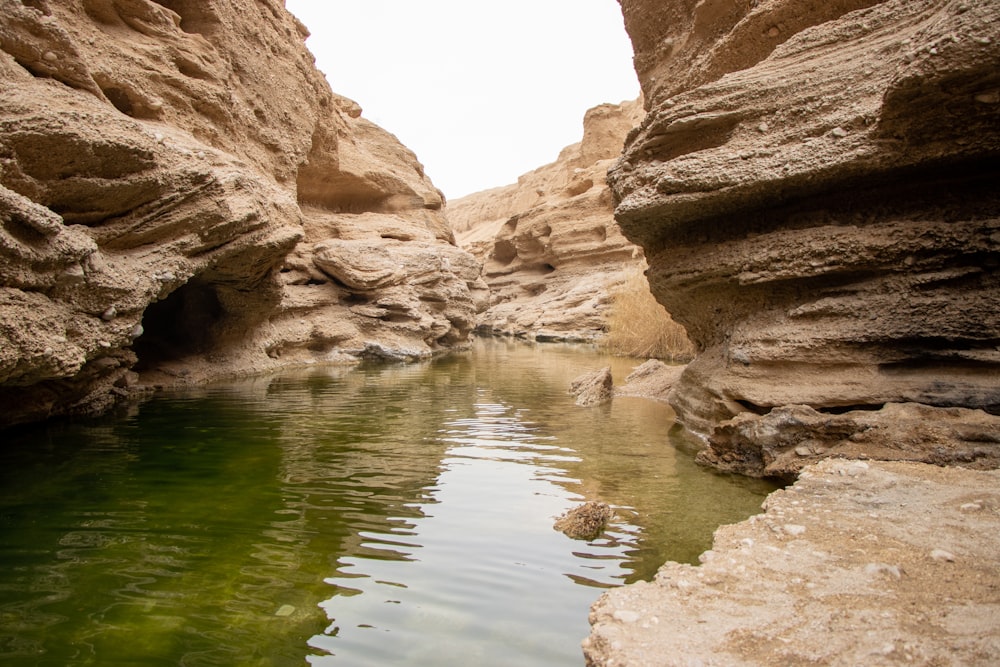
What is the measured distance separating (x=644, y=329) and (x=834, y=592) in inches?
591

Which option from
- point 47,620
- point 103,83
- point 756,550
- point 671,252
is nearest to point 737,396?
point 671,252

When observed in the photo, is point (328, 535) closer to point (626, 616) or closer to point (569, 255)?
point (626, 616)

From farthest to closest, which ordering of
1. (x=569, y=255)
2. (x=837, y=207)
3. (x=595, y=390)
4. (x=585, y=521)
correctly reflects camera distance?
(x=569, y=255), (x=595, y=390), (x=837, y=207), (x=585, y=521)

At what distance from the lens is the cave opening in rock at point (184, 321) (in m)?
12.5

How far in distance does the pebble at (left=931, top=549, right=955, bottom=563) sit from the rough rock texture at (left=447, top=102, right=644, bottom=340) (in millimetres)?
23935

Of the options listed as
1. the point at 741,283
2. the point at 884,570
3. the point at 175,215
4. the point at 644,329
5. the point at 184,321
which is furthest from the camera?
the point at 644,329

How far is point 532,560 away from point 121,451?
4.60 meters

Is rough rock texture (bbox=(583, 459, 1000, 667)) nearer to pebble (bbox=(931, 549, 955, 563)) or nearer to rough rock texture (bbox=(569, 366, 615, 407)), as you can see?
pebble (bbox=(931, 549, 955, 563))

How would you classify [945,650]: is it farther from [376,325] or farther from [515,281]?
[515,281]

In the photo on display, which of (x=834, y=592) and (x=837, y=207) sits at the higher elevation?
(x=837, y=207)

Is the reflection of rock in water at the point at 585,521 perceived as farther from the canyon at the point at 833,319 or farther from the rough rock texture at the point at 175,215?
the rough rock texture at the point at 175,215

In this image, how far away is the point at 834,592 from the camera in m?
2.65

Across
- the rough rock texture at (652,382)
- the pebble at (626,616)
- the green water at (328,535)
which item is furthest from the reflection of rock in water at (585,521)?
the rough rock texture at (652,382)

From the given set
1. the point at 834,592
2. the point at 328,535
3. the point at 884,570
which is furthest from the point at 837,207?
the point at 328,535
